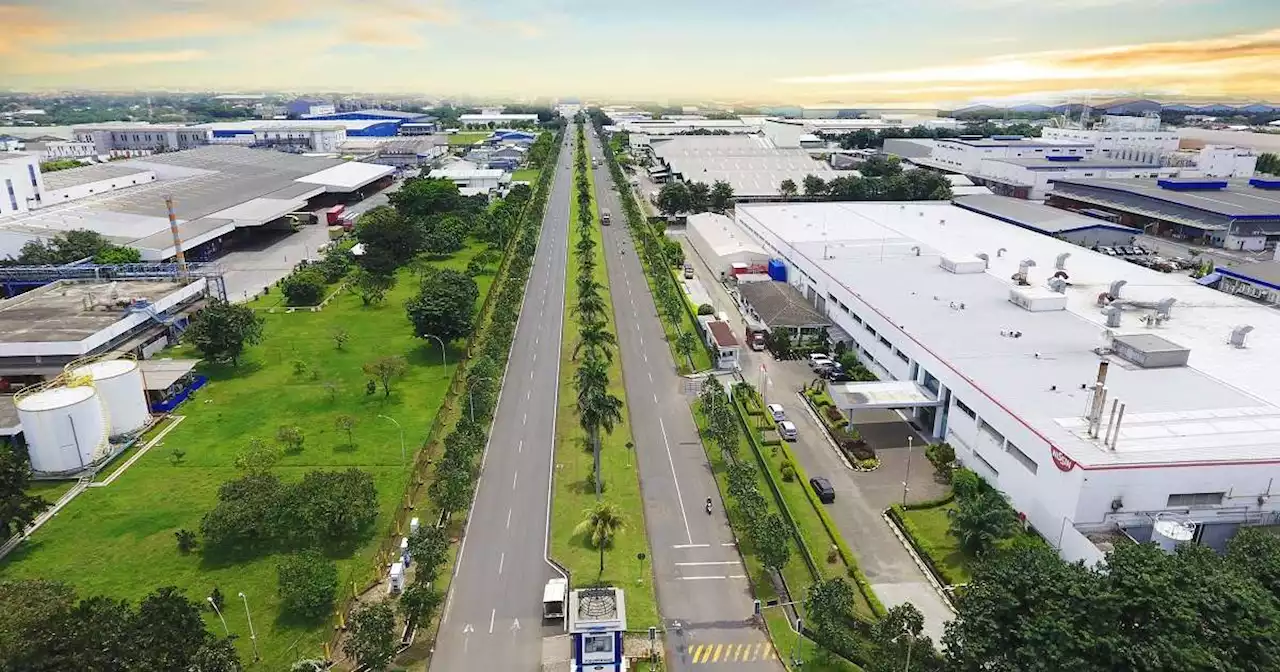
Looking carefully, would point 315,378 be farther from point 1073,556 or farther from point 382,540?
point 1073,556

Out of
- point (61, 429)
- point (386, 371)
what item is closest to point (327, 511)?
point (386, 371)

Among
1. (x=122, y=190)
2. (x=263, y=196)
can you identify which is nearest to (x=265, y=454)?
(x=263, y=196)

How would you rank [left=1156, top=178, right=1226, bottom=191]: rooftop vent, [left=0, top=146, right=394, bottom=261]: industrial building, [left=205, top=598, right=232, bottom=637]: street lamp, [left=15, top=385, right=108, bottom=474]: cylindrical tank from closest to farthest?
[left=205, top=598, right=232, bottom=637]: street lamp
[left=15, top=385, right=108, bottom=474]: cylindrical tank
[left=0, top=146, right=394, bottom=261]: industrial building
[left=1156, top=178, right=1226, bottom=191]: rooftop vent

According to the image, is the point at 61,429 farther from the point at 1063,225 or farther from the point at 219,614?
the point at 1063,225

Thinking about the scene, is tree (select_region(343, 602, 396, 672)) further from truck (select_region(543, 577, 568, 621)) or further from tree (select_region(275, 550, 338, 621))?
truck (select_region(543, 577, 568, 621))

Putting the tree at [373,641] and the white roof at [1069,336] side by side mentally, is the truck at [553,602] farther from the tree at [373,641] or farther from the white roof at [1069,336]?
the white roof at [1069,336]

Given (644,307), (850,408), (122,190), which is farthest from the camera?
(122,190)

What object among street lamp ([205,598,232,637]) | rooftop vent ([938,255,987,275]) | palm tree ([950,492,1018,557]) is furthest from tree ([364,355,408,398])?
rooftop vent ([938,255,987,275])
